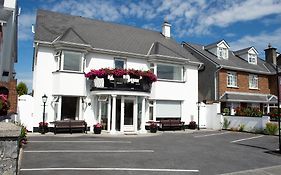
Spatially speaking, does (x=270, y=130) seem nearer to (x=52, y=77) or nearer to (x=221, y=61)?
(x=221, y=61)

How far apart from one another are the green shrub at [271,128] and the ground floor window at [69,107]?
15.7 m

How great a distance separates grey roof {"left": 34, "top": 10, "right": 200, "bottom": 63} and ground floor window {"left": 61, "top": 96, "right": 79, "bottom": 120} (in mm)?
4518

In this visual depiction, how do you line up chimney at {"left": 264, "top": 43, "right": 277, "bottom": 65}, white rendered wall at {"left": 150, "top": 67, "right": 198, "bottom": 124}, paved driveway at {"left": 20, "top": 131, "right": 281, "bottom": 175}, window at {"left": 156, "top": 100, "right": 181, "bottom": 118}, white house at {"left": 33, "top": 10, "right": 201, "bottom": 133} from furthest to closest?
chimney at {"left": 264, "top": 43, "right": 277, "bottom": 65} → window at {"left": 156, "top": 100, "right": 181, "bottom": 118} → white rendered wall at {"left": 150, "top": 67, "right": 198, "bottom": 124} → white house at {"left": 33, "top": 10, "right": 201, "bottom": 133} → paved driveway at {"left": 20, "top": 131, "right": 281, "bottom": 175}

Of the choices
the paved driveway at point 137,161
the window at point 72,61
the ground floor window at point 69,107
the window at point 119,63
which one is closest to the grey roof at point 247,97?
the window at point 119,63

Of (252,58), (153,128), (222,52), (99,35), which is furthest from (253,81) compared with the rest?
(99,35)

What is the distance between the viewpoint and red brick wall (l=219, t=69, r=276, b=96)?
91.0 feet

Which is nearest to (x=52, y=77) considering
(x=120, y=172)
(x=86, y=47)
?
(x=86, y=47)

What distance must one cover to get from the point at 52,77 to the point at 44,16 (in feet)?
22.3

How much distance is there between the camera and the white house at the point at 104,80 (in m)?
19.2

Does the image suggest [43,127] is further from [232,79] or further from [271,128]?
[232,79]

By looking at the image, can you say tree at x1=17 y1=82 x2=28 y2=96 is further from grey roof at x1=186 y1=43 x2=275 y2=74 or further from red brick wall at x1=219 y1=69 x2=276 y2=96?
red brick wall at x1=219 y1=69 x2=276 y2=96

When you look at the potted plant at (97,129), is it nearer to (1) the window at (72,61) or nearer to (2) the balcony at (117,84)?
(2) the balcony at (117,84)

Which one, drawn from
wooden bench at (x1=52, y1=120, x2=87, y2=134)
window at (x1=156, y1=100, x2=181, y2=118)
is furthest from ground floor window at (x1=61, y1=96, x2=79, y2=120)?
window at (x1=156, y1=100, x2=181, y2=118)

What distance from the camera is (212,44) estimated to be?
31.7 metres
